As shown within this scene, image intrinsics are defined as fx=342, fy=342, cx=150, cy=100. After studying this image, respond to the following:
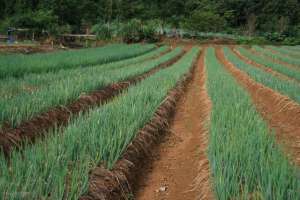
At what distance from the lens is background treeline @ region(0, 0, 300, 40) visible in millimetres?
32294

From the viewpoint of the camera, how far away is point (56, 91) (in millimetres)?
5473

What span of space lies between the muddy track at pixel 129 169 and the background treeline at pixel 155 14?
2671 centimetres

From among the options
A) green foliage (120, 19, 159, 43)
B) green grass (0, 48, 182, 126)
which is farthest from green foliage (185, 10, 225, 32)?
green grass (0, 48, 182, 126)

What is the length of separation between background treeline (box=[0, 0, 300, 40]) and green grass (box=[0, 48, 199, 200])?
27242mm

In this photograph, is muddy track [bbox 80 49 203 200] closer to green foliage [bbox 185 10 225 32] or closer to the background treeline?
the background treeline

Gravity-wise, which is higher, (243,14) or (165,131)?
(243,14)

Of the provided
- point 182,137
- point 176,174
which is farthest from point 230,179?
point 182,137

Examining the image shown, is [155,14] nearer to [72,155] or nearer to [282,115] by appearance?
[282,115]

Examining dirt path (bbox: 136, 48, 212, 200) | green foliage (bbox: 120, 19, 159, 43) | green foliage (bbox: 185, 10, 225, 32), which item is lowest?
dirt path (bbox: 136, 48, 212, 200)

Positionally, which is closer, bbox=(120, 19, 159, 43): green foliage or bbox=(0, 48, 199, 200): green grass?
bbox=(0, 48, 199, 200): green grass

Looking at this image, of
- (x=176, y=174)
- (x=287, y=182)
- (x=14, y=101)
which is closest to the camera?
(x=287, y=182)

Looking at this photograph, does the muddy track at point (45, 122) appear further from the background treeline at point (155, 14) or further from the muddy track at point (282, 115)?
the background treeline at point (155, 14)

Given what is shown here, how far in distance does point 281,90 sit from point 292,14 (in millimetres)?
58844

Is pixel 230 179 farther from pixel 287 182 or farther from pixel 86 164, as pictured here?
pixel 86 164
